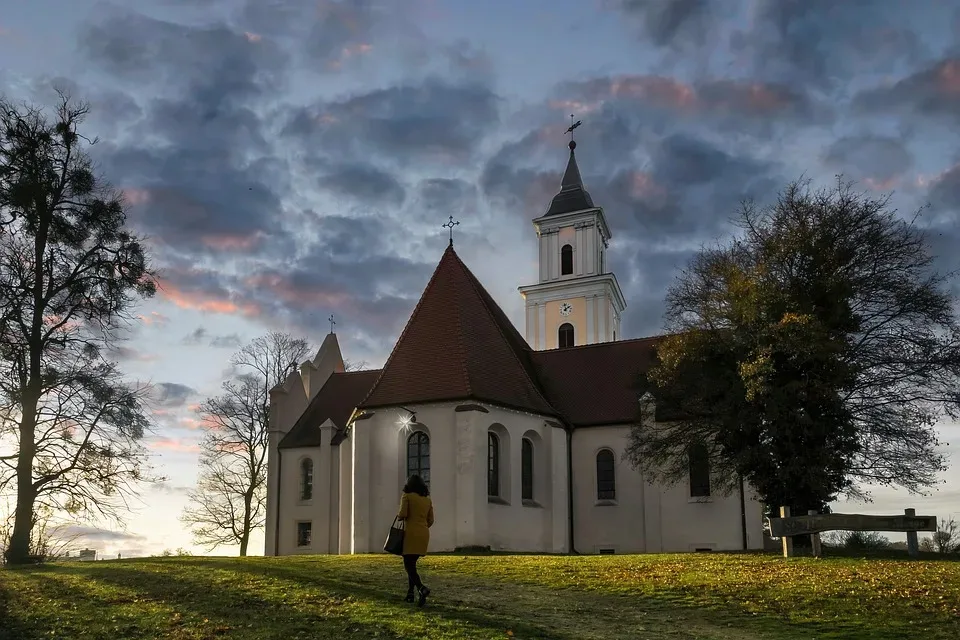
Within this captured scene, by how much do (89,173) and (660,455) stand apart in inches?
771

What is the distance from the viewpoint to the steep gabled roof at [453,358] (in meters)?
32.6

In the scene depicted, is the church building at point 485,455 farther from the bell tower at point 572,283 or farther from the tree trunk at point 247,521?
the bell tower at point 572,283

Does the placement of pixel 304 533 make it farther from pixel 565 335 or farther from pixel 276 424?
pixel 565 335

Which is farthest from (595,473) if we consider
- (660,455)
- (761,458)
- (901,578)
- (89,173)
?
(89,173)

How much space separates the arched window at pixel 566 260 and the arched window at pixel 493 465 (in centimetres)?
2318

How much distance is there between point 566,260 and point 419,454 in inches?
Result: 985

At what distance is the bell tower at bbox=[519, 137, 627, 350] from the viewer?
174 feet

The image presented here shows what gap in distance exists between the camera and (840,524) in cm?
2228

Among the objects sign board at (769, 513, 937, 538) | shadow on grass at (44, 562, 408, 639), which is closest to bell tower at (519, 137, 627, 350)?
sign board at (769, 513, 937, 538)

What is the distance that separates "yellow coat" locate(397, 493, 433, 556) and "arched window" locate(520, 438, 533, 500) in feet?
62.7

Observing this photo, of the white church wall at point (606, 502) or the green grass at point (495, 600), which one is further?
the white church wall at point (606, 502)

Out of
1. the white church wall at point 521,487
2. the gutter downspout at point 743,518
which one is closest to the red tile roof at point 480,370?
the white church wall at point 521,487

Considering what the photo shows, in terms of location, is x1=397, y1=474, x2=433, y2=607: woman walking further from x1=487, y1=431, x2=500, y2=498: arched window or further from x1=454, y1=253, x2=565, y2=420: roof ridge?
x1=454, y1=253, x2=565, y2=420: roof ridge

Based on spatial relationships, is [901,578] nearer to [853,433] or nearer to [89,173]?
[853,433]
